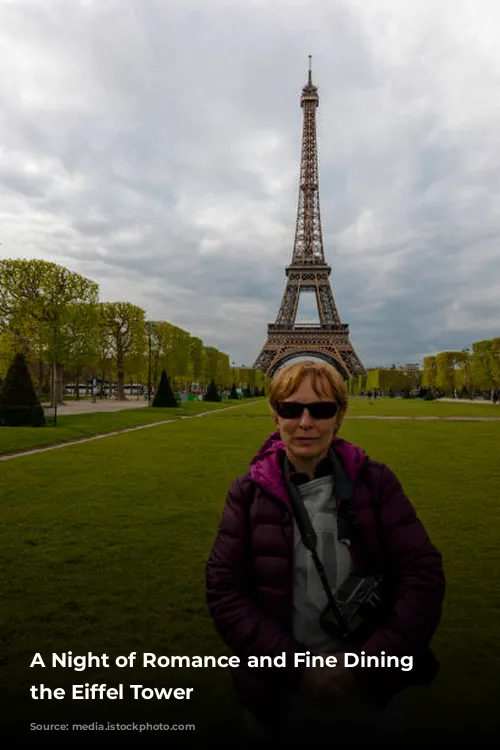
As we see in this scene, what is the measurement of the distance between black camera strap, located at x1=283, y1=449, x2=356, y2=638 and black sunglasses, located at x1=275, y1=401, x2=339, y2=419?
223 millimetres

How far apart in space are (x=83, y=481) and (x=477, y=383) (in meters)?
75.8

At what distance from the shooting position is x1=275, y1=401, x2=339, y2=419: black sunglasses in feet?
7.45

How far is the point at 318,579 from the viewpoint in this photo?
2.06 m

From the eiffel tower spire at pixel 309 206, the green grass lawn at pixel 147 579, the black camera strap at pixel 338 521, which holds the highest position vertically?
the eiffel tower spire at pixel 309 206

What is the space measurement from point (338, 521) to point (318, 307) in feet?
250

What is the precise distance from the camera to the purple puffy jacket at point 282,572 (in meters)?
1.97

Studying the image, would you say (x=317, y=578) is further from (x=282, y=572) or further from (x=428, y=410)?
(x=428, y=410)

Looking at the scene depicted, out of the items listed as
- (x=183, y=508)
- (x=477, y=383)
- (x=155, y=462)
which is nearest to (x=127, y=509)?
(x=183, y=508)

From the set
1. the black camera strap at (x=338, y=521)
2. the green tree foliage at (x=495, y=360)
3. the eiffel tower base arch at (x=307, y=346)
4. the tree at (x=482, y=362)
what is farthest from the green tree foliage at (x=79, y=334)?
the tree at (x=482, y=362)

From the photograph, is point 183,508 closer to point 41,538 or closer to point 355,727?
point 41,538

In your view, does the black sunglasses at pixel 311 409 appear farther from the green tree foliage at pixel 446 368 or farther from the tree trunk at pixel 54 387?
the green tree foliage at pixel 446 368

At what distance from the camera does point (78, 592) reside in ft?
15.1

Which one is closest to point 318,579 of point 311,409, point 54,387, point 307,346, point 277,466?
point 277,466

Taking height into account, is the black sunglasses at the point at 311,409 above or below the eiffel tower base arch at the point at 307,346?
below
